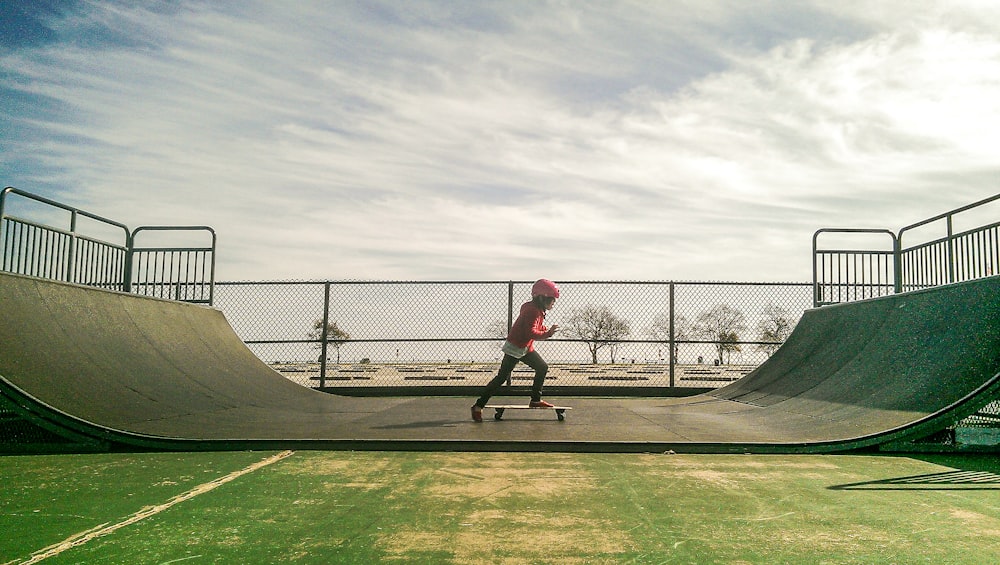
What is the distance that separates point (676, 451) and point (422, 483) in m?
2.55

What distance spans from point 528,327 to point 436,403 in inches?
139

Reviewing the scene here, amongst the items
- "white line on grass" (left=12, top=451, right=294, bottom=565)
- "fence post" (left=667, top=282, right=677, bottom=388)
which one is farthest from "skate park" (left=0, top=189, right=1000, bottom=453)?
"fence post" (left=667, top=282, right=677, bottom=388)

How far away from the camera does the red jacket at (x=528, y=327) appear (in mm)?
7887

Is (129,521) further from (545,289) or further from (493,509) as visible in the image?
(545,289)

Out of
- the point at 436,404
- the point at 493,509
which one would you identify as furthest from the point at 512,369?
the point at 493,509

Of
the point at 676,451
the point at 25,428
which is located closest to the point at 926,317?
the point at 676,451

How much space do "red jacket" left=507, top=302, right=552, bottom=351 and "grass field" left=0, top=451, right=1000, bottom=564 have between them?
98.3 inches

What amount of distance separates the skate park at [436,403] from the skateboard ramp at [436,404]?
2 cm

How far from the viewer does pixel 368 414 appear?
28.3 ft

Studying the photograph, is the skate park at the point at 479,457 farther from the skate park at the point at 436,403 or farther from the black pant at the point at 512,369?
the black pant at the point at 512,369

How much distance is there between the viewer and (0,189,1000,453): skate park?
585 centimetres

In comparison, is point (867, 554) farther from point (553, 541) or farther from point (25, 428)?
point (25, 428)

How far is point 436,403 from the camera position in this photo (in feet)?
35.5

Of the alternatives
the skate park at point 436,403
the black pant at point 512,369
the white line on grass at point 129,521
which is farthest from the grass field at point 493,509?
the black pant at point 512,369
